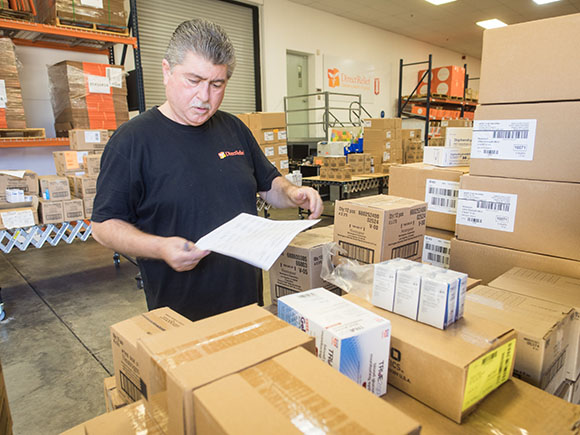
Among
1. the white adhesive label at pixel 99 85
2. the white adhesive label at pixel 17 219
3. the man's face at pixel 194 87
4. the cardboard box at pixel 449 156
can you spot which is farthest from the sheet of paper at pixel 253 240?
the white adhesive label at pixel 99 85

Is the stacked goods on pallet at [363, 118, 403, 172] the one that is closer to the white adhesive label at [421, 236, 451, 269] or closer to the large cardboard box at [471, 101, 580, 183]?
the white adhesive label at [421, 236, 451, 269]

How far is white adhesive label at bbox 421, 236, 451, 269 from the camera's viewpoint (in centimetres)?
164

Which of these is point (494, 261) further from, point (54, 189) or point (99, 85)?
point (99, 85)

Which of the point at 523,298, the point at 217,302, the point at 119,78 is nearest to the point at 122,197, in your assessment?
the point at 217,302

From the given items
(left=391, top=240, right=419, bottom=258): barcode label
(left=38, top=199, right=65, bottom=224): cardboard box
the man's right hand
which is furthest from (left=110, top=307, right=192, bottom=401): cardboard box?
(left=38, top=199, right=65, bottom=224): cardboard box

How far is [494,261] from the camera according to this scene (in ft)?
4.54

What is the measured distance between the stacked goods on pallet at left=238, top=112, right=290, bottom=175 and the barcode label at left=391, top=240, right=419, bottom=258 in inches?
149

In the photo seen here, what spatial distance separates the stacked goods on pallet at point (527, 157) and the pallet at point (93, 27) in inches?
155

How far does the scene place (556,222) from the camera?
1.23m

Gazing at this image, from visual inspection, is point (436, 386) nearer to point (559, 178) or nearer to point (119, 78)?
point (559, 178)

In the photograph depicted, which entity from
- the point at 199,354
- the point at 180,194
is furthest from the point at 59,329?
the point at 199,354

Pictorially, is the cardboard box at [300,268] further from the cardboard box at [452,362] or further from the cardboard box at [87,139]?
the cardboard box at [87,139]

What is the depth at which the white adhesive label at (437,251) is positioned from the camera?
64.6 inches

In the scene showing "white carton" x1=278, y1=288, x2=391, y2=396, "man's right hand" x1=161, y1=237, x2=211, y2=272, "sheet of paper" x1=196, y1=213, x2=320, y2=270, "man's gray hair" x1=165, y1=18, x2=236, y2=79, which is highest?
"man's gray hair" x1=165, y1=18, x2=236, y2=79
